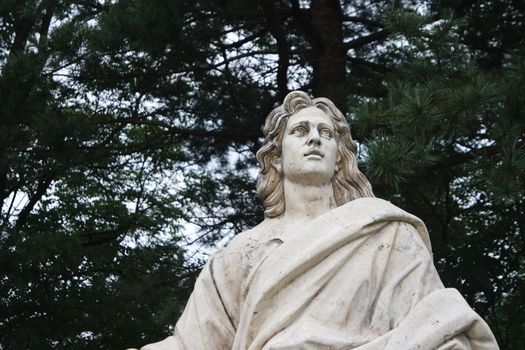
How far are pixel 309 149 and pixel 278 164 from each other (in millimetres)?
265

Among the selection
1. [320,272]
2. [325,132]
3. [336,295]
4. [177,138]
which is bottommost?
[336,295]

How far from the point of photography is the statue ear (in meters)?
7.91

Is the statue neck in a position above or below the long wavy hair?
below

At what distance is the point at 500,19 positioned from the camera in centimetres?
1405

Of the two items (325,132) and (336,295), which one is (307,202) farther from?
(336,295)

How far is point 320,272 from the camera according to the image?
717 centimetres

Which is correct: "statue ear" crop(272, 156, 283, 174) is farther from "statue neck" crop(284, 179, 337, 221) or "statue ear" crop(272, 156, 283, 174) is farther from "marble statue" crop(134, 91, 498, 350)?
"statue neck" crop(284, 179, 337, 221)

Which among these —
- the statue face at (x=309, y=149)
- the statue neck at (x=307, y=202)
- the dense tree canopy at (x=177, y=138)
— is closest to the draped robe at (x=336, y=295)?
the statue neck at (x=307, y=202)

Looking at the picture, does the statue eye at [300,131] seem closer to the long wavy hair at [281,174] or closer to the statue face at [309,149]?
the statue face at [309,149]

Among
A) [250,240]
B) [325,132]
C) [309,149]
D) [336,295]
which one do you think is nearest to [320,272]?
[336,295]

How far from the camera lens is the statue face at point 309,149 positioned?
25.3 feet

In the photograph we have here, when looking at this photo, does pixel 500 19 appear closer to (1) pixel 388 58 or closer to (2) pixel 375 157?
(1) pixel 388 58

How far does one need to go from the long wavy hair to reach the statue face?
6cm

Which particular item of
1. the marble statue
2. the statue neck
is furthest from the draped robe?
the statue neck
